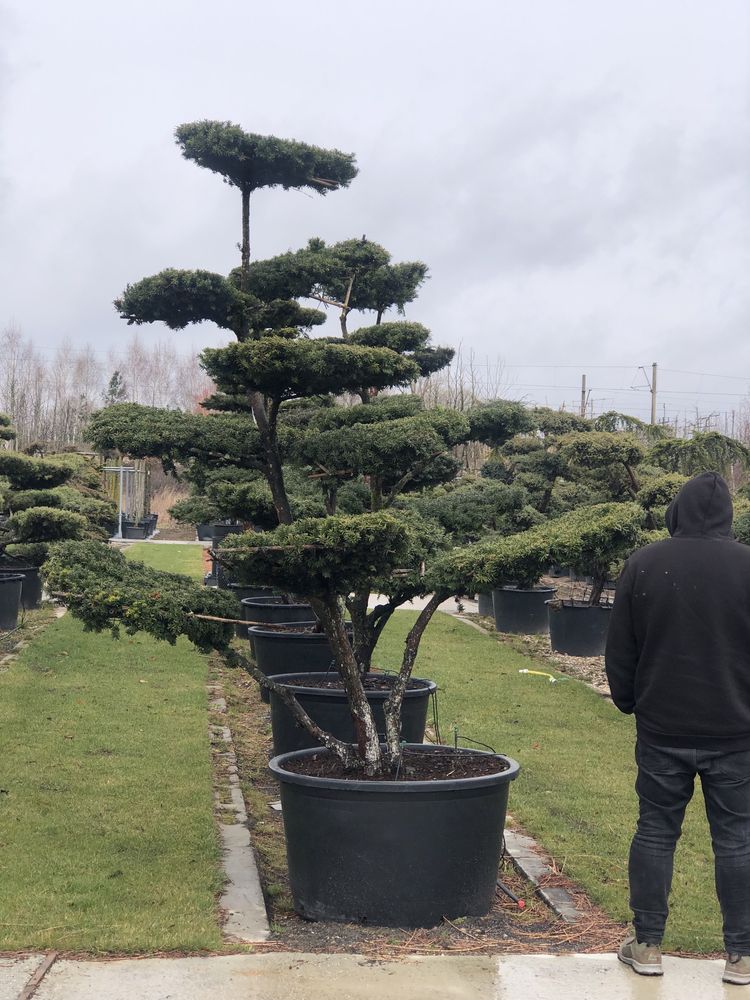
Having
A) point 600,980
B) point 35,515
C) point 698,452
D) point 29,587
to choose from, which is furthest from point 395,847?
point 29,587

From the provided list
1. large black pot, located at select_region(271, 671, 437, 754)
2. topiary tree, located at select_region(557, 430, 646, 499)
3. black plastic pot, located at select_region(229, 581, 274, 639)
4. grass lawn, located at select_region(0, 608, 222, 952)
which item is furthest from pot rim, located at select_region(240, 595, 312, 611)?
large black pot, located at select_region(271, 671, 437, 754)

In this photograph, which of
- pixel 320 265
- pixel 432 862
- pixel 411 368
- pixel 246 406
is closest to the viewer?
pixel 432 862

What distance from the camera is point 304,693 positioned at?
590 centimetres

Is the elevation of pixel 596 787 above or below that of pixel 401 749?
below

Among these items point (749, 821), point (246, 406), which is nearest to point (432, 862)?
point (749, 821)

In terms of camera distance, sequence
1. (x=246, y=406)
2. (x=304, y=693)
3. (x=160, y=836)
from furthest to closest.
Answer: (x=246, y=406)
(x=304, y=693)
(x=160, y=836)

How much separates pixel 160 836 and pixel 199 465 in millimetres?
2288

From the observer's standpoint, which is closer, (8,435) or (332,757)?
(332,757)

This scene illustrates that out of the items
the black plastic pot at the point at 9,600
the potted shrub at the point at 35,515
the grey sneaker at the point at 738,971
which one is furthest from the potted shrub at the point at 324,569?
the black plastic pot at the point at 9,600

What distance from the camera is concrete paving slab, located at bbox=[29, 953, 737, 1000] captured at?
3.24m

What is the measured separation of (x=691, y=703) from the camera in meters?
3.39

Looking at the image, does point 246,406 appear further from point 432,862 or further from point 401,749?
point 432,862

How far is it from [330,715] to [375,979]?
8.65 ft

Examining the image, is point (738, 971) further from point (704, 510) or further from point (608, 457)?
point (608, 457)
